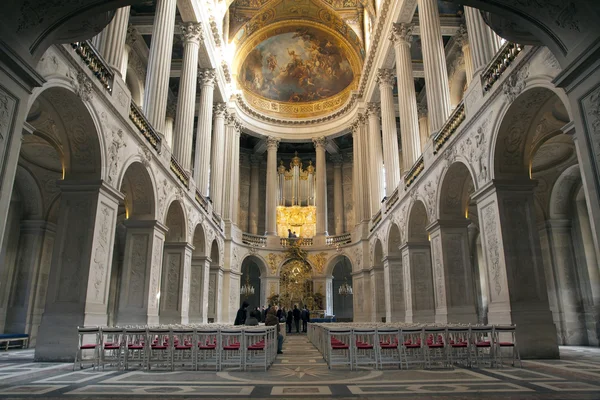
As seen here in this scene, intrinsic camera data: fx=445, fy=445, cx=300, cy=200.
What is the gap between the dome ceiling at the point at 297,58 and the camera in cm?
2719

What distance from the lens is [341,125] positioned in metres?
28.9

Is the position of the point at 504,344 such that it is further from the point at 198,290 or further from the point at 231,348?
the point at 198,290

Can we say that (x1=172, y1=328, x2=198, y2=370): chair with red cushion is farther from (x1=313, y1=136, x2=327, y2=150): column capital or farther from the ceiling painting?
the ceiling painting

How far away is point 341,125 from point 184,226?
15.9 m

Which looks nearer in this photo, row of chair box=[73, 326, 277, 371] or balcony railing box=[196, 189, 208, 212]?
row of chair box=[73, 326, 277, 371]

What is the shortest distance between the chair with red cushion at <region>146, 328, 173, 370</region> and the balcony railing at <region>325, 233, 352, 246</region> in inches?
766

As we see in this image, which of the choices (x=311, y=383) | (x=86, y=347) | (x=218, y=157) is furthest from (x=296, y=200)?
(x=311, y=383)

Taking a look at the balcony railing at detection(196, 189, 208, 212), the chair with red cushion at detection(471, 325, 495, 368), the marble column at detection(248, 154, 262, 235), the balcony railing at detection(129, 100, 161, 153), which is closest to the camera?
the chair with red cushion at detection(471, 325, 495, 368)

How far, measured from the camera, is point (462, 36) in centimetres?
1906

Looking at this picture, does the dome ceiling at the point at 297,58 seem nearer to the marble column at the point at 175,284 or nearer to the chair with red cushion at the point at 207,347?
the marble column at the point at 175,284

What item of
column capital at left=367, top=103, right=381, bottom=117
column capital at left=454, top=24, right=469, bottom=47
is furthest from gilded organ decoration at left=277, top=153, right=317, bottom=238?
column capital at left=454, top=24, right=469, bottom=47

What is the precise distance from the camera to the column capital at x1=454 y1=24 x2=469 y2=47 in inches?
744

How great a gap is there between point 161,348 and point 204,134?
13879 millimetres

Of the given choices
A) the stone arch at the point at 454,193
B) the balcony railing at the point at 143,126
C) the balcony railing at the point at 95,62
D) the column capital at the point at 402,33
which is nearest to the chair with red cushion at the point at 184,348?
the balcony railing at the point at 95,62
